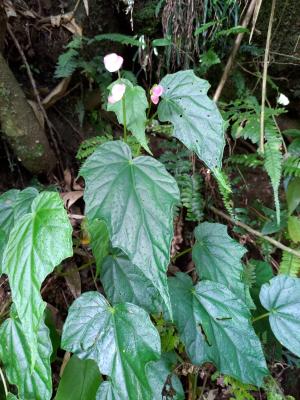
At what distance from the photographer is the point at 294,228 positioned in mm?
1689

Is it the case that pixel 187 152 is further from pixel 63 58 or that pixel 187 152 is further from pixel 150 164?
pixel 150 164

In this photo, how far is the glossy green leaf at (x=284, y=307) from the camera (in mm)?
1410

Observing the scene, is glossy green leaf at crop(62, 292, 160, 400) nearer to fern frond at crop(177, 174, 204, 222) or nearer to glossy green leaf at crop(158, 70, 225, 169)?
glossy green leaf at crop(158, 70, 225, 169)

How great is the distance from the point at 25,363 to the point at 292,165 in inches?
47.0

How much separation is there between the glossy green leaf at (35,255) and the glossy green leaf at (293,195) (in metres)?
1.07

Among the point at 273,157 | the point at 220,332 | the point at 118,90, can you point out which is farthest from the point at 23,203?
the point at 273,157

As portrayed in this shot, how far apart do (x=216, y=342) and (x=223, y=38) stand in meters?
1.31

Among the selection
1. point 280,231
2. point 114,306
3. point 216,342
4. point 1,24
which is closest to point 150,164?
point 114,306

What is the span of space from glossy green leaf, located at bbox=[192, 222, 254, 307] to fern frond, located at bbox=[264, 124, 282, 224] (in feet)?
0.75

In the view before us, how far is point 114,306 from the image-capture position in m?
1.21

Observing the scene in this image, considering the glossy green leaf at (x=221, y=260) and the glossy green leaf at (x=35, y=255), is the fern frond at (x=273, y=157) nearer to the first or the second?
the glossy green leaf at (x=221, y=260)

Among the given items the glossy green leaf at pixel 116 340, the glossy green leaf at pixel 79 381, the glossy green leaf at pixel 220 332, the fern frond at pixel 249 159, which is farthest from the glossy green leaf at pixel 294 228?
the glossy green leaf at pixel 79 381

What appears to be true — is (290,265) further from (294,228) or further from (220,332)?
(220,332)

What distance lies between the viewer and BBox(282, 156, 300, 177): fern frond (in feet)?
5.44
